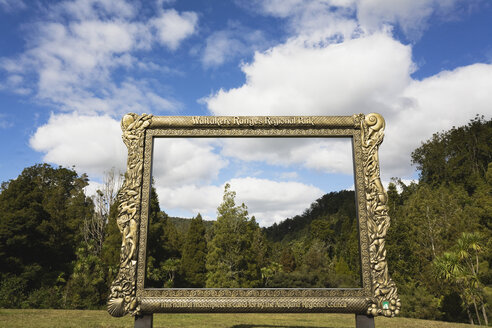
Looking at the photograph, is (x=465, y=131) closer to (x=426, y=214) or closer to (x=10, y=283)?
(x=426, y=214)

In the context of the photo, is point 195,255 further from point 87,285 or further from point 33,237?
point 33,237

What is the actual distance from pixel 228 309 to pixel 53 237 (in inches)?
701

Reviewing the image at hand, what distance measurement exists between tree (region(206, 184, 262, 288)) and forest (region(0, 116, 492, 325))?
3 cm

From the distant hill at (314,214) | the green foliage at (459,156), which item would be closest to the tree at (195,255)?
the distant hill at (314,214)

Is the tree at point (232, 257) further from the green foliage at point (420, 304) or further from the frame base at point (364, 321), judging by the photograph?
the green foliage at point (420, 304)

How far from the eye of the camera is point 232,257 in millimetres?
8336

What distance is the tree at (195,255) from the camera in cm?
931

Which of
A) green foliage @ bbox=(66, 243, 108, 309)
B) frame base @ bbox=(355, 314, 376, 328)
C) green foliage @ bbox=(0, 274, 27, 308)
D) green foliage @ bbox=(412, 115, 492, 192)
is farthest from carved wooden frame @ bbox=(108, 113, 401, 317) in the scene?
green foliage @ bbox=(412, 115, 492, 192)

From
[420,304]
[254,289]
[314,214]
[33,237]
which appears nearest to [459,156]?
[420,304]

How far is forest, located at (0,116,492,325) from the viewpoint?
8219 mm

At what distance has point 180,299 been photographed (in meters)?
5.73

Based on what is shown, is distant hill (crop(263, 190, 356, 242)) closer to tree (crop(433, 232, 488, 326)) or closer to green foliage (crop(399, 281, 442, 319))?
tree (crop(433, 232, 488, 326))

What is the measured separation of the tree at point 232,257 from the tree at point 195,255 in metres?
0.94

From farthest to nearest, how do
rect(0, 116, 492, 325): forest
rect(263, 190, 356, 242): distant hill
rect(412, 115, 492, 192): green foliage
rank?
rect(412, 115, 492, 192): green foliage → rect(0, 116, 492, 325): forest → rect(263, 190, 356, 242): distant hill
